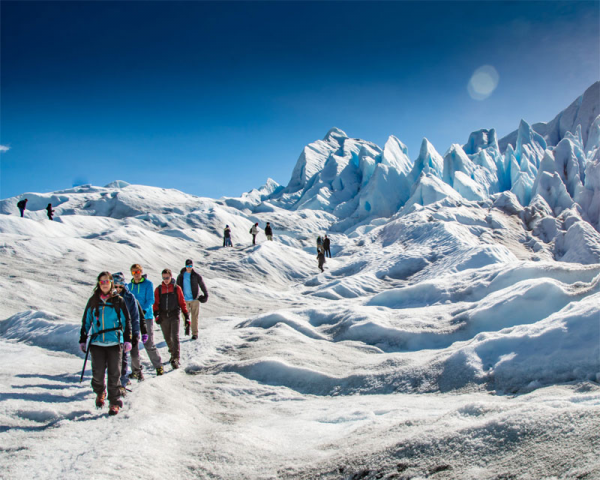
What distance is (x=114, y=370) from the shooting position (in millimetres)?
4461

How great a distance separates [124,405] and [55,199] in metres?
57.4

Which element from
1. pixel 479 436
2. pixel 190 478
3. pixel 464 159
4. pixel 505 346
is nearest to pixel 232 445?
pixel 190 478

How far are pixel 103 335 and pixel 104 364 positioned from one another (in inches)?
13.6

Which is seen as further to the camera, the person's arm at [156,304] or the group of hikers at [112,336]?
the person's arm at [156,304]

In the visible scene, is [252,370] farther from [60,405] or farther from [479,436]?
[479,436]

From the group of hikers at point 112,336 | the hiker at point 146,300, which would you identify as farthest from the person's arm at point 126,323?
the hiker at point 146,300

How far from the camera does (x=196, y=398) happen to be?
5.23 meters

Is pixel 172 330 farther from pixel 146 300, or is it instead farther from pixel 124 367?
pixel 124 367

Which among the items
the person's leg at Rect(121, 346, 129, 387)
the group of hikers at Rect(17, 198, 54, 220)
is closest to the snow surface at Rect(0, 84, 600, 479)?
the person's leg at Rect(121, 346, 129, 387)

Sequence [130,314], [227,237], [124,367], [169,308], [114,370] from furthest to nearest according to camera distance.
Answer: [227,237]
[169,308]
[130,314]
[124,367]
[114,370]

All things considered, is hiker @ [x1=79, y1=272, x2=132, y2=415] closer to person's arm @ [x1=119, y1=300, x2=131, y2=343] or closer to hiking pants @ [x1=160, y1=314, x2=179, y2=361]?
person's arm @ [x1=119, y1=300, x2=131, y2=343]

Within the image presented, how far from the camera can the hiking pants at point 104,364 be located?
4.45 meters

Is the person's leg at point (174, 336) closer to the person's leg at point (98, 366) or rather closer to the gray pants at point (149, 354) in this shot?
the gray pants at point (149, 354)

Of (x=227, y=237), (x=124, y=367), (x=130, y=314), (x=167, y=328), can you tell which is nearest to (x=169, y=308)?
(x=167, y=328)
